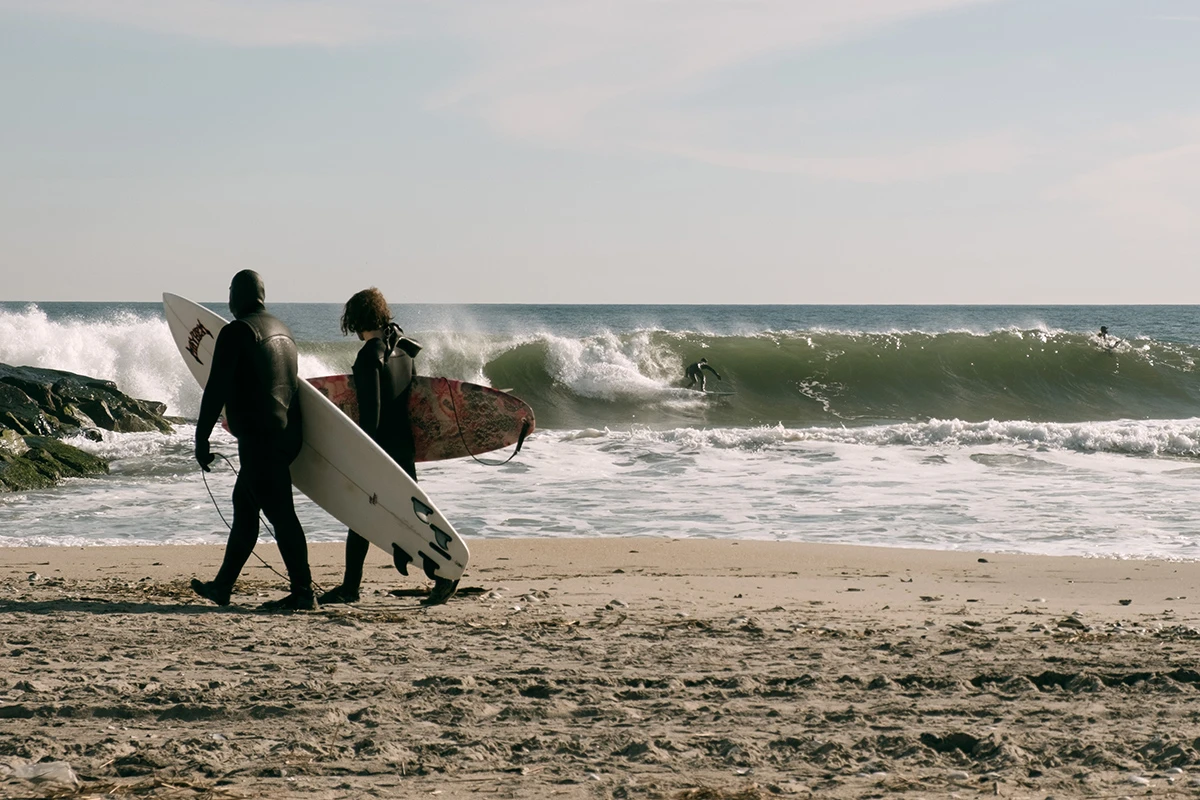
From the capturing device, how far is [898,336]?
2861 cm

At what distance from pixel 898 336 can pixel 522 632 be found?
993 inches

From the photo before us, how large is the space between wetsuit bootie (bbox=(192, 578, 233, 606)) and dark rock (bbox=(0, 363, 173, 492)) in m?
5.86

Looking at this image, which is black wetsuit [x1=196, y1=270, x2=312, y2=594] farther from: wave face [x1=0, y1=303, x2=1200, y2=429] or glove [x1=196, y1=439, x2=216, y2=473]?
wave face [x1=0, y1=303, x2=1200, y2=429]

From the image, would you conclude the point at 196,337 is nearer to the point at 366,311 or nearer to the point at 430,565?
the point at 366,311

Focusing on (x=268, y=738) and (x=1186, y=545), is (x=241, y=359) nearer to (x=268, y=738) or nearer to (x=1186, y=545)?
(x=268, y=738)

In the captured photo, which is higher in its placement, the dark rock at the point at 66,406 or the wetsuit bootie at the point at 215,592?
the dark rock at the point at 66,406

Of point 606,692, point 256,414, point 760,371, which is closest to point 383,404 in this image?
point 256,414

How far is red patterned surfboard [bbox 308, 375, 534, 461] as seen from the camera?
20.2ft

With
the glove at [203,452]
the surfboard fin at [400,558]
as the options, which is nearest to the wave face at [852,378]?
the surfboard fin at [400,558]

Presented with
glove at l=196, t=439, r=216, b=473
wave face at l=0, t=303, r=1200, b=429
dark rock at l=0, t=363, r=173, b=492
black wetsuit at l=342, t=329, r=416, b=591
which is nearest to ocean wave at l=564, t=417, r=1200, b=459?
wave face at l=0, t=303, r=1200, b=429

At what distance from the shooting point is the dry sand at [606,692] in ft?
9.62

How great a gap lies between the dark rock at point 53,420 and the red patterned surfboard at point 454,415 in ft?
18.0

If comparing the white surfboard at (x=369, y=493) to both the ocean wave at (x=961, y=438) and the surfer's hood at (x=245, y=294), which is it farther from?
the ocean wave at (x=961, y=438)

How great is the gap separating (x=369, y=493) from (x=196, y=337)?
1533mm
